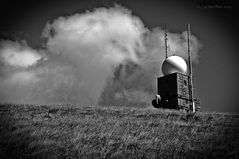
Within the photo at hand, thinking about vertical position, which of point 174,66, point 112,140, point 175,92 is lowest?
point 112,140

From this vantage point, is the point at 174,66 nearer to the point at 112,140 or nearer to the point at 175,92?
the point at 175,92

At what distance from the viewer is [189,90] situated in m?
25.0

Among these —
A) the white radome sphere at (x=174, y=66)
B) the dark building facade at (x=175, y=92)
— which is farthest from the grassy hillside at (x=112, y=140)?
the white radome sphere at (x=174, y=66)

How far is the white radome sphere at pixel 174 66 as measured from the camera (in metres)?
26.0

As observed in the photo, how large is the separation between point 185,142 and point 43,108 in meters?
11.7

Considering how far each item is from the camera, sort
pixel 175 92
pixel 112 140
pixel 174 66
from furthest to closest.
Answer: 1. pixel 174 66
2. pixel 175 92
3. pixel 112 140

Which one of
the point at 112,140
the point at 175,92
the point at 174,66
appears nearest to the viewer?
the point at 112,140

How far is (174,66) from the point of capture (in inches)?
1029

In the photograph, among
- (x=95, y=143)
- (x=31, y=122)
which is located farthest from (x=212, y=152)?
(x=31, y=122)

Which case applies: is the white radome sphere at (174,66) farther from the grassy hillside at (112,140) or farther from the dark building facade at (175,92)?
the grassy hillside at (112,140)

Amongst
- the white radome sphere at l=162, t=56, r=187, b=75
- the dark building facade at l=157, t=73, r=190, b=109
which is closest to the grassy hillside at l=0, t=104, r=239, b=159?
the dark building facade at l=157, t=73, r=190, b=109

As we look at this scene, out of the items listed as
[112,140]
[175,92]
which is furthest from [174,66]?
[112,140]

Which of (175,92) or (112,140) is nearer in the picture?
(112,140)

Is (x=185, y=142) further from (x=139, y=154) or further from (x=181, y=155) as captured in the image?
(x=139, y=154)
